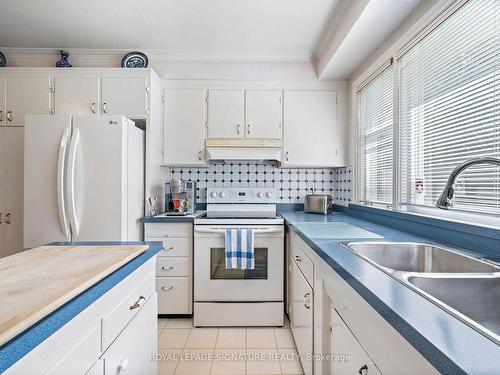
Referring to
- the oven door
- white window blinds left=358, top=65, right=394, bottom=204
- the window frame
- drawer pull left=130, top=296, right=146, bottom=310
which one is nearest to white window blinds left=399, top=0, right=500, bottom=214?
the window frame

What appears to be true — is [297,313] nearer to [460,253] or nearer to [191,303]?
[191,303]

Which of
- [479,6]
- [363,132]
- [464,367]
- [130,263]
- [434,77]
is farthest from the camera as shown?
[363,132]

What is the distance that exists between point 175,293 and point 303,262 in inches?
50.3

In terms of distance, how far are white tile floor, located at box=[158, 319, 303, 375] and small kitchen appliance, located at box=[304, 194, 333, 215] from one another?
1085 millimetres

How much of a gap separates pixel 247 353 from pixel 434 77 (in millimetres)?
2144

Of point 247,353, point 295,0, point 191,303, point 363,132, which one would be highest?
point 295,0

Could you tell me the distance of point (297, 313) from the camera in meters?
1.99

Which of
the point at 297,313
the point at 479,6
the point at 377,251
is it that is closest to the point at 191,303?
the point at 297,313

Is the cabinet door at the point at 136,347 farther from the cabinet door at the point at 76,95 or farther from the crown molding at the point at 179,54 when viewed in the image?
the crown molding at the point at 179,54

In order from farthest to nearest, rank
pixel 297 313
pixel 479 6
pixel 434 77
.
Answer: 1. pixel 297 313
2. pixel 434 77
3. pixel 479 6

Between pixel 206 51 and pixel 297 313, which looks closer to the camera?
pixel 297 313

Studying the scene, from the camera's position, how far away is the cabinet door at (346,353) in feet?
2.80

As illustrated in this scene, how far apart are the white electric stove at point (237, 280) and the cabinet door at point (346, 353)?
46.9 inches

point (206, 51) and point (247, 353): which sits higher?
point (206, 51)
